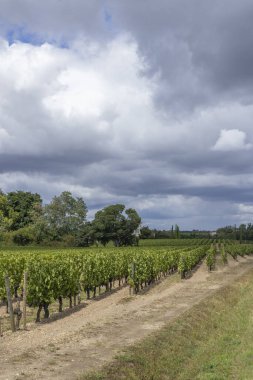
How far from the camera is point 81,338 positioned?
41.1 ft

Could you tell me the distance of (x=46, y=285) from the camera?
16.9 meters

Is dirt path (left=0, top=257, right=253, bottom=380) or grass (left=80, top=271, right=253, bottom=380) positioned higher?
dirt path (left=0, top=257, right=253, bottom=380)

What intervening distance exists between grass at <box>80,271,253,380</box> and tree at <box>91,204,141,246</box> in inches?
3332

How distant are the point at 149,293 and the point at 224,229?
173m

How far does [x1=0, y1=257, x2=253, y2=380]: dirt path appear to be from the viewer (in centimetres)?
964

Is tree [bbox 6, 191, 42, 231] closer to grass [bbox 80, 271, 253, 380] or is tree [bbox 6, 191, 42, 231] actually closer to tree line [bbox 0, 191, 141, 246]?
tree line [bbox 0, 191, 141, 246]

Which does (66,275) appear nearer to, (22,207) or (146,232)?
(22,207)

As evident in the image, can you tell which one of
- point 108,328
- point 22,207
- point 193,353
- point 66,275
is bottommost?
point 193,353

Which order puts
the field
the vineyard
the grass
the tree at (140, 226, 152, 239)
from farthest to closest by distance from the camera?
the tree at (140, 226, 152, 239), the vineyard, the field, the grass

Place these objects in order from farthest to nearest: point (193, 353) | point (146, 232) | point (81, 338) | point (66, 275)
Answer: point (146, 232), point (66, 275), point (81, 338), point (193, 353)

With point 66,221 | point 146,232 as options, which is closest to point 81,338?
point 66,221

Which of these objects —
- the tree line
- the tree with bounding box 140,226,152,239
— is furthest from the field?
the tree with bounding box 140,226,152,239

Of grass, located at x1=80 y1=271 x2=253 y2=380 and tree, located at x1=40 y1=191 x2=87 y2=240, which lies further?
tree, located at x1=40 y1=191 x2=87 y2=240

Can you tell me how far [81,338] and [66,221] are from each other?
8790cm
